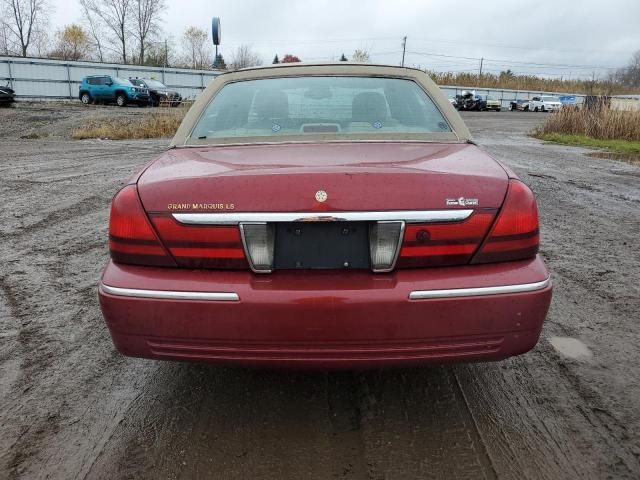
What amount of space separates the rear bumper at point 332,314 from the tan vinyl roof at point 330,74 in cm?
94

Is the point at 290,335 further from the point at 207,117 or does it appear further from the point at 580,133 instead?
the point at 580,133

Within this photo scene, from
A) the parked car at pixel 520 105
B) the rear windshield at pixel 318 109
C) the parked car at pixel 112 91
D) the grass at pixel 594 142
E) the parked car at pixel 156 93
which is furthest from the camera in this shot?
the parked car at pixel 520 105

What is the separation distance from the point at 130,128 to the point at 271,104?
1534 cm

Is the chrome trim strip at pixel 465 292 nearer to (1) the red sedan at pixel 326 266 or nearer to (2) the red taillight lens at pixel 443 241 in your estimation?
(1) the red sedan at pixel 326 266

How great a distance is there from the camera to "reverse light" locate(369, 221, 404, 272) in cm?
192

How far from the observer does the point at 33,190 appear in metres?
7.30

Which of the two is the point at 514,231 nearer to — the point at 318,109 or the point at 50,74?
the point at 318,109

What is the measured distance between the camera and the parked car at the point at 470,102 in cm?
4728

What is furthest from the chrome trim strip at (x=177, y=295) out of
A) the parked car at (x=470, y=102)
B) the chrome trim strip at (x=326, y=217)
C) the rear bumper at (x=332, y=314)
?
the parked car at (x=470, y=102)

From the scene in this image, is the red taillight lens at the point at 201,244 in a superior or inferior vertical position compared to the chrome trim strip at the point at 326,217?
inferior

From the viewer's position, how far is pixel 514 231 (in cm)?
202

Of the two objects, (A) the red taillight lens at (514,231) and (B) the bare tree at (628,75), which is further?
(B) the bare tree at (628,75)

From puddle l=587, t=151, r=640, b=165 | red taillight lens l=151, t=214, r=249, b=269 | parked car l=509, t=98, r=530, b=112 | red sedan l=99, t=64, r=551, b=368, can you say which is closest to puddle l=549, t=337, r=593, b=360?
red sedan l=99, t=64, r=551, b=368

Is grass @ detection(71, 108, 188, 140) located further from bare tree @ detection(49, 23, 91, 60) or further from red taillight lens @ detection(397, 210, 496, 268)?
bare tree @ detection(49, 23, 91, 60)
